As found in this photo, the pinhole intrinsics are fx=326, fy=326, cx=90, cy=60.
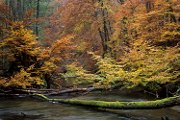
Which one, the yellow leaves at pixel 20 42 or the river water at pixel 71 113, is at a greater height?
the yellow leaves at pixel 20 42

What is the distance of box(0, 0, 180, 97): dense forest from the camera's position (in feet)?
51.0

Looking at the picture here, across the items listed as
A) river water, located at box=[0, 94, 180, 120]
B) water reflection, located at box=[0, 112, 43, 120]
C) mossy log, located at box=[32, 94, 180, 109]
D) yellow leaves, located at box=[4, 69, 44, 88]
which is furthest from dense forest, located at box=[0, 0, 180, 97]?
water reflection, located at box=[0, 112, 43, 120]

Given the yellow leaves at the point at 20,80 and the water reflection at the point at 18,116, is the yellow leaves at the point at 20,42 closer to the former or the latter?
the yellow leaves at the point at 20,80

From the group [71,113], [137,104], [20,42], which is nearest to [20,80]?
[20,42]

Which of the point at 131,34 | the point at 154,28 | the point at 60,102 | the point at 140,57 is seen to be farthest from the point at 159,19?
the point at 60,102

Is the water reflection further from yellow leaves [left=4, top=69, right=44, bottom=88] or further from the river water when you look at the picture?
yellow leaves [left=4, top=69, right=44, bottom=88]

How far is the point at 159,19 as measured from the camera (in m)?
21.1

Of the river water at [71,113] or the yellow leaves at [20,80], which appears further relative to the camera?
the yellow leaves at [20,80]

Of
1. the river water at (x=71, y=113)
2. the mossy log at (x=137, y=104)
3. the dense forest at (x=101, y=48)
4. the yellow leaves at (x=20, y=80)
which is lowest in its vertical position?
the river water at (x=71, y=113)

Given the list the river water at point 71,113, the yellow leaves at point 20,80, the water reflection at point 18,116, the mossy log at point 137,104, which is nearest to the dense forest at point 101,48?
the yellow leaves at point 20,80

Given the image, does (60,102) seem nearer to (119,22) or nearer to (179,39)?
(179,39)

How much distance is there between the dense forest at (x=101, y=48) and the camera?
15.5 meters

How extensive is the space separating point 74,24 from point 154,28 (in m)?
7.32

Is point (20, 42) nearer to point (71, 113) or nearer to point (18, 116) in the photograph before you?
point (18, 116)
